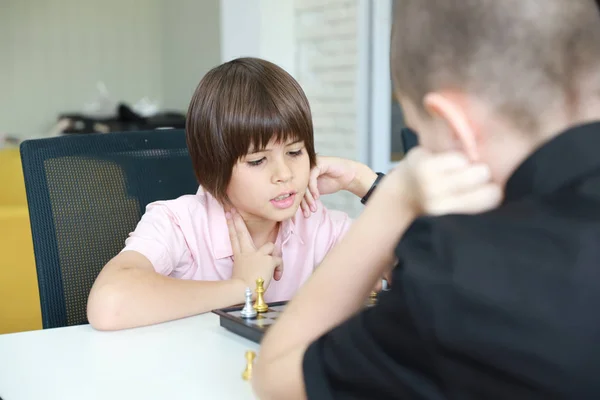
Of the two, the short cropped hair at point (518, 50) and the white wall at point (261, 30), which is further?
the white wall at point (261, 30)

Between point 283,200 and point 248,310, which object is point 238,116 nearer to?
point 283,200

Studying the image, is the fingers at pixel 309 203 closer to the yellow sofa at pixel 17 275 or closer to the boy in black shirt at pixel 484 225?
the boy in black shirt at pixel 484 225

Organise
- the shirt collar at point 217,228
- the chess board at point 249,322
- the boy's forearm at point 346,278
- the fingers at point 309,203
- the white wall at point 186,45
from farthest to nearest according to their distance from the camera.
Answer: the white wall at point 186,45
the fingers at point 309,203
the shirt collar at point 217,228
the chess board at point 249,322
the boy's forearm at point 346,278

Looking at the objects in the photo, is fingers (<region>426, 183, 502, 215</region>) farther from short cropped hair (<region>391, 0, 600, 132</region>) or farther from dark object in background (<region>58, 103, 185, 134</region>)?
dark object in background (<region>58, 103, 185, 134</region>)

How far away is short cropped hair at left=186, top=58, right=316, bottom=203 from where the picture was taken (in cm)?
150

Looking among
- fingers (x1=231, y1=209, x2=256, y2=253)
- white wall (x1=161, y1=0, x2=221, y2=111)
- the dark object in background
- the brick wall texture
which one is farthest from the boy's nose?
the dark object in background

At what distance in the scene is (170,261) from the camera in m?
1.48

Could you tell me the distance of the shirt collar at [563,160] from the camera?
0.54 meters

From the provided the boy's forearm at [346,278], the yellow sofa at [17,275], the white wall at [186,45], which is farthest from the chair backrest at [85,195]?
the white wall at [186,45]

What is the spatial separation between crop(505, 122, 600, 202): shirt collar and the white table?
0.47 m

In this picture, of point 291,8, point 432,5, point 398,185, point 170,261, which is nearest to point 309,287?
point 398,185

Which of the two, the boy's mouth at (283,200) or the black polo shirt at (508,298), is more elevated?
the black polo shirt at (508,298)

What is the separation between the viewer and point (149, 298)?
125cm

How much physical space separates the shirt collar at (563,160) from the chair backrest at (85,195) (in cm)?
115
